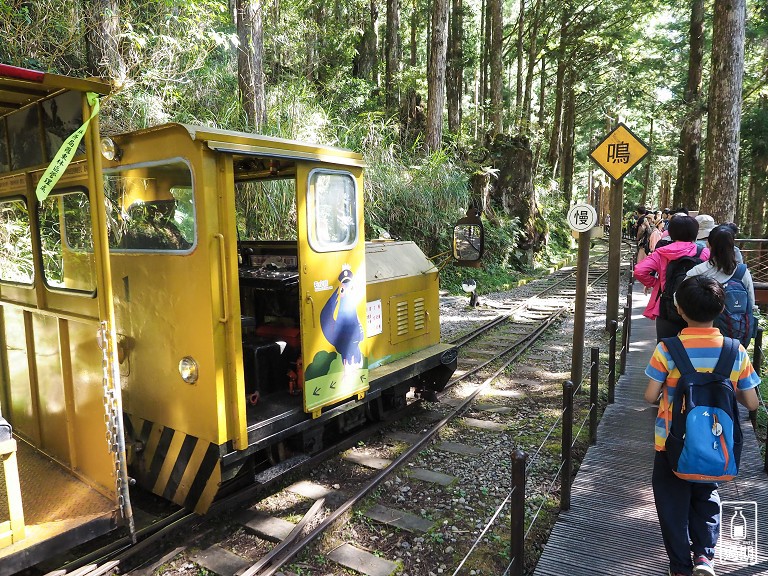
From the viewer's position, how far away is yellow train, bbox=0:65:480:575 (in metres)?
3.12

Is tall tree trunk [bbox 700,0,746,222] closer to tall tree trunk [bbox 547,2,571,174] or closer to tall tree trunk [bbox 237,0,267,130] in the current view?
tall tree trunk [bbox 237,0,267,130]

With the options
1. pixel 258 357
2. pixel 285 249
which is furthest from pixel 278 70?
pixel 258 357

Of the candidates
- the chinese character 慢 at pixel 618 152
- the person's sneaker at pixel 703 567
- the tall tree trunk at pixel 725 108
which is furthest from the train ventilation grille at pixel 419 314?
the tall tree trunk at pixel 725 108

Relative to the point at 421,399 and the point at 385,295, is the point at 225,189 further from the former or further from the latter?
the point at 421,399

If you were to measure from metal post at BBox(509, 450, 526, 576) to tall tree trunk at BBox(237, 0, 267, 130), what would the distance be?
28.6 ft

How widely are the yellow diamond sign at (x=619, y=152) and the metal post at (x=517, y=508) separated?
5.25 meters

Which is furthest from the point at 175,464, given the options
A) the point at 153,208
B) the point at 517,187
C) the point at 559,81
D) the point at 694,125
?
the point at 559,81

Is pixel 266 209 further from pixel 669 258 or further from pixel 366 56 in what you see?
pixel 366 56

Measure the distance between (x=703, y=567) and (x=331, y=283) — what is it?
2968 mm

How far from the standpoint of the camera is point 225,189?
3514mm

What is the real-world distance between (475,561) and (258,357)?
7.22 ft

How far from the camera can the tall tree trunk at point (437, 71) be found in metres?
14.2

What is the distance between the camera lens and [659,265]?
5.18 metres

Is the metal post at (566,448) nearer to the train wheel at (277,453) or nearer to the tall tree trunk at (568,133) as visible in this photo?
the train wheel at (277,453)
